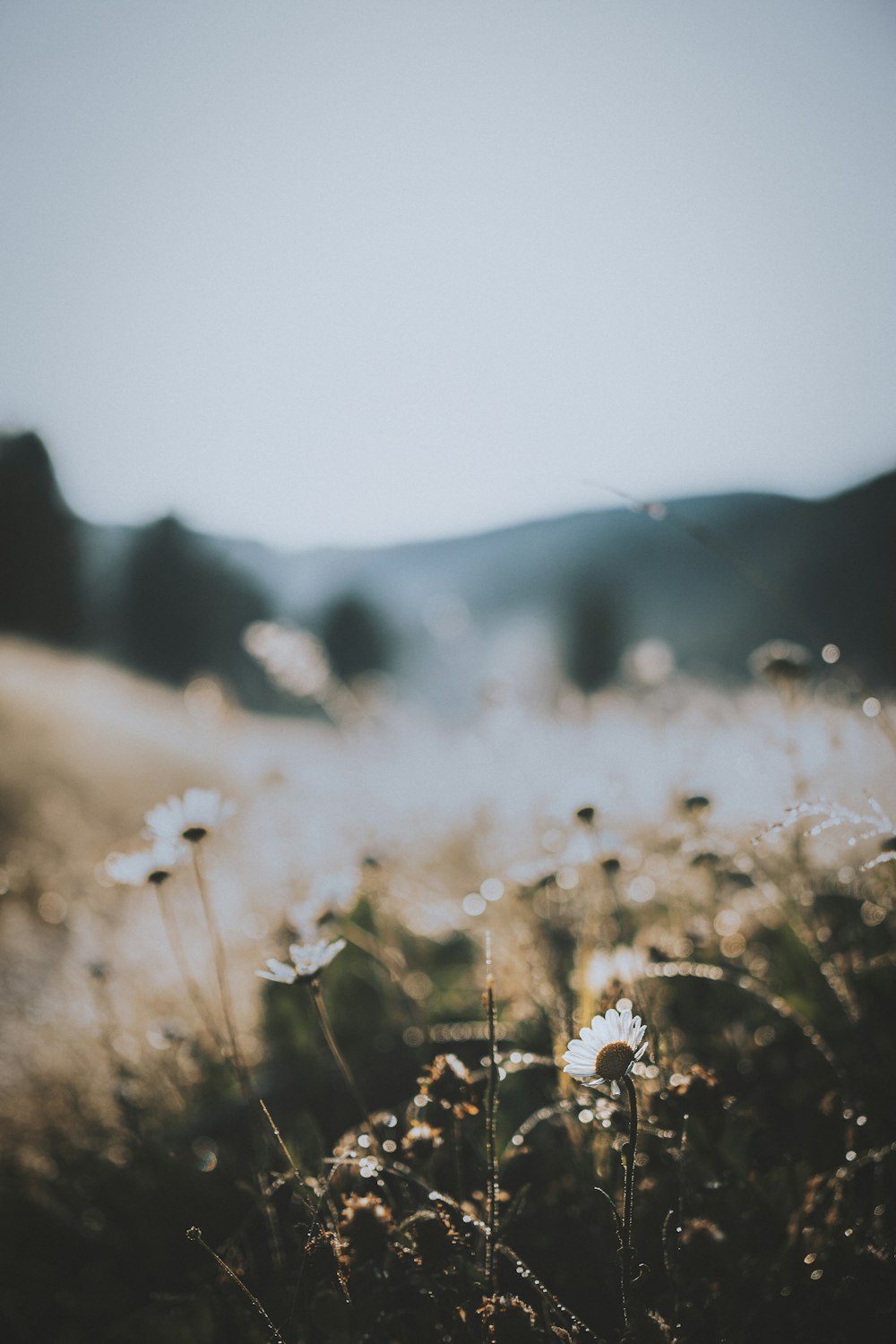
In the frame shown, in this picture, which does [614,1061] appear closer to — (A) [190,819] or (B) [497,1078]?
(B) [497,1078]

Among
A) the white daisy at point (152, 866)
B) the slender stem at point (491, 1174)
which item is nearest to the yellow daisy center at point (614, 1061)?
the slender stem at point (491, 1174)

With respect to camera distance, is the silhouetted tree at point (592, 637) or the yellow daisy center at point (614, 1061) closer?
the yellow daisy center at point (614, 1061)

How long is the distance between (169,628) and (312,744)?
52.9ft

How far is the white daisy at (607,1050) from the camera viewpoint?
0.83 m

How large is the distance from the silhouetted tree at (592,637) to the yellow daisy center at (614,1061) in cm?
1747

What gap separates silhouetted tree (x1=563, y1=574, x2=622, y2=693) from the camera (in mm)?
18609

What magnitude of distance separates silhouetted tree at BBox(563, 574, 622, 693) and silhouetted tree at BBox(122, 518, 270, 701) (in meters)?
9.64

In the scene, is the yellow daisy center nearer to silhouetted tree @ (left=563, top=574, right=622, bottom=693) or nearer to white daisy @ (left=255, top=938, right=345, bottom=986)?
white daisy @ (left=255, top=938, right=345, bottom=986)

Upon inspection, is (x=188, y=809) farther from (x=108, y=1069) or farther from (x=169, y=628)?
(x=169, y=628)

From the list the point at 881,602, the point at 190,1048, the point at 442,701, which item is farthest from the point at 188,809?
the point at 442,701

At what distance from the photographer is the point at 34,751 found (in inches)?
293

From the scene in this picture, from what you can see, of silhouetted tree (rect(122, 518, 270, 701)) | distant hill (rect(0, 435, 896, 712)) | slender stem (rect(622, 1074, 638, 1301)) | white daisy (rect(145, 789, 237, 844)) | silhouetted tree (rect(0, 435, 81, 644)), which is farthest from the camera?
silhouetted tree (rect(122, 518, 270, 701))

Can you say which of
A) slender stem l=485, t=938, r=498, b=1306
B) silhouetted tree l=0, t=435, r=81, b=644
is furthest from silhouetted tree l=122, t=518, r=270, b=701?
slender stem l=485, t=938, r=498, b=1306

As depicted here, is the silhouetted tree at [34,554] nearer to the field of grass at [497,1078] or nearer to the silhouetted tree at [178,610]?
the silhouetted tree at [178,610]
